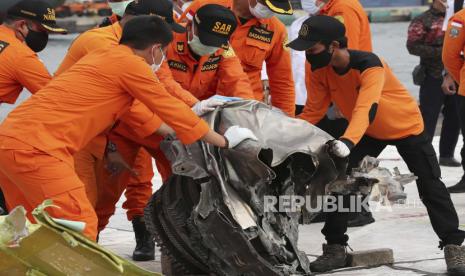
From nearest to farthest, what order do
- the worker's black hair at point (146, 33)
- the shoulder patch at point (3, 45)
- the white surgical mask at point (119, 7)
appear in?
the worker's black hair at point (146, 33), the shoulder patch at point (3, 45), the white surgical mask at point (119, 7)

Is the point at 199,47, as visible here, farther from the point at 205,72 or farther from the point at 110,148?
the point at 110,148

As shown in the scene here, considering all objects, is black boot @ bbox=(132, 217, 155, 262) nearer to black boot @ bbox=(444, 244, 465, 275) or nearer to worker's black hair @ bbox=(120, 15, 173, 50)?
worker's black hair @ bbox=(120, 15, 173, 50)

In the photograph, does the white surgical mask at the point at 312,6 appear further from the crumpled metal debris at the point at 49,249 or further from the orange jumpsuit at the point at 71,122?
the crumpled metal debris at the point at 49,249

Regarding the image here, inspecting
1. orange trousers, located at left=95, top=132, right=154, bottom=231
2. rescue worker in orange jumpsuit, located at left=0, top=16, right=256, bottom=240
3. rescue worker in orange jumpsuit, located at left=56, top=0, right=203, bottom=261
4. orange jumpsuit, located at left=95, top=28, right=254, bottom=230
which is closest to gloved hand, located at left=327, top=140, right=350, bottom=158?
rescue worker in orange jumpsuit, located at left=0, top=16, right=256, bottom=240

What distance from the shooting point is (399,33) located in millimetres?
24359

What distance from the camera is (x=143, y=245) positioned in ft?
24.2

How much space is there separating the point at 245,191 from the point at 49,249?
1.21m

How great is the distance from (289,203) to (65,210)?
1.26 meters

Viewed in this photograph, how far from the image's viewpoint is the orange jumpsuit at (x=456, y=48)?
8.26m

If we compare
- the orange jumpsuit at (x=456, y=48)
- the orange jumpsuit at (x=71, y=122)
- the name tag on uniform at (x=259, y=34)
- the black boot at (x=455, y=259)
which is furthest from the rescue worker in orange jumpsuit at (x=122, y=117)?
the orange jumpsuit at (x=456, y=48)

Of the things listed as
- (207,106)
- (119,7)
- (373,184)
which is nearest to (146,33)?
(207,106)

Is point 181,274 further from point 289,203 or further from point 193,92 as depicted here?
point 193,92

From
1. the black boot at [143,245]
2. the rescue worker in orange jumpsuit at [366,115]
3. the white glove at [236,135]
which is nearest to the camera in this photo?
the white glove at [236,135]

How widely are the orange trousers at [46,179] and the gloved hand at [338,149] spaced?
4.30 feet
